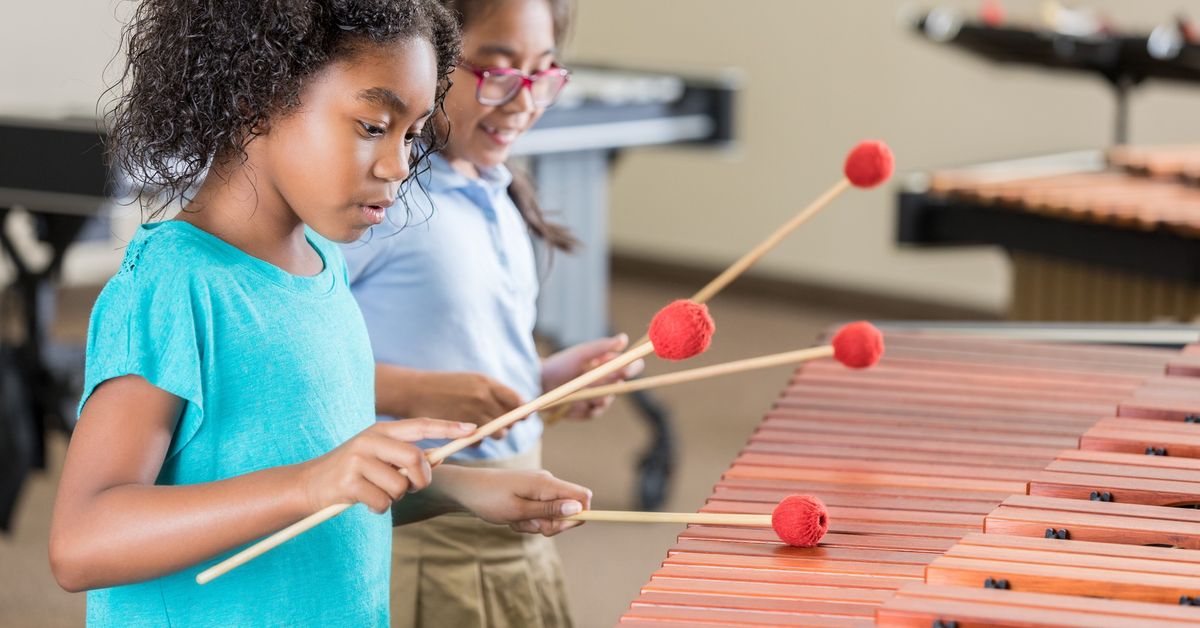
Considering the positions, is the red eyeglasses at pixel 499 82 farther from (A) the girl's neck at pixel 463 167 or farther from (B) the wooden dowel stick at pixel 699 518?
(B) the wooden dowel stick at pixel 699 518

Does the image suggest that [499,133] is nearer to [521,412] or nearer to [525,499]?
[525,499]

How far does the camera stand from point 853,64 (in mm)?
6000

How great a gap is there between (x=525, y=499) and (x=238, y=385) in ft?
1.10

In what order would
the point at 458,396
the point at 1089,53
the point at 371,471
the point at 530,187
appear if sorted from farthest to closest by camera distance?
the point at 1089,53 < the point at 530,187 < the point at 458,396 < the point at 371,471

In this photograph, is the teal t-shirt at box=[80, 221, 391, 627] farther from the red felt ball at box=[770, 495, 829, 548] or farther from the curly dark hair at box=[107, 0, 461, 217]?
the red felt ball at box=[770, 495, 829, 548]

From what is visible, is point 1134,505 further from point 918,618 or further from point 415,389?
point 415,389

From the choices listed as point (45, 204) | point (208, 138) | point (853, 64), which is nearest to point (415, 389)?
point (208, 138)

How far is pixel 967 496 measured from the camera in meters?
1.61

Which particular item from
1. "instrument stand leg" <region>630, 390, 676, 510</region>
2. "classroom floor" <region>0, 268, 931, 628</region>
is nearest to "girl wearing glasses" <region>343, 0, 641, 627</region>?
"classroom floor" <region>0, 268, 931, 628</region>

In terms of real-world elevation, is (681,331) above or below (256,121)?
below

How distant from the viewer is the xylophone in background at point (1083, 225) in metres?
3.28

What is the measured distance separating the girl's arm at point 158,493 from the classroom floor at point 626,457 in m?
2.02

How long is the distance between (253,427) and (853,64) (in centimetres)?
487

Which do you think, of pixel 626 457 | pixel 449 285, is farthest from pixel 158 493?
pixel 626 457
